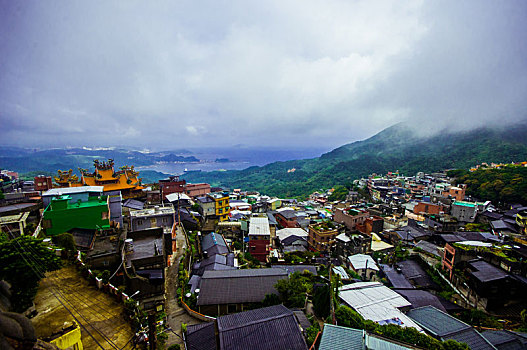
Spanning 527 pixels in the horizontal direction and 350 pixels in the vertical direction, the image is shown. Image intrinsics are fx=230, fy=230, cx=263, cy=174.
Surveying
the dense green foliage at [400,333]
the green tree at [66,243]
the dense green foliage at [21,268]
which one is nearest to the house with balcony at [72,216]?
the green tree at [66,243]

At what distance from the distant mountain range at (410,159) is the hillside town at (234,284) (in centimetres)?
5939

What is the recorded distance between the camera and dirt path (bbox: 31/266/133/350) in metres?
8.75

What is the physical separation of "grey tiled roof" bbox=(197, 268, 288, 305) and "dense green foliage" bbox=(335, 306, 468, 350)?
191 inches

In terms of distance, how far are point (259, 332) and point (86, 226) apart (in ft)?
48.7

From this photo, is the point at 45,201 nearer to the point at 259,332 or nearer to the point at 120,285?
the point at 120,285

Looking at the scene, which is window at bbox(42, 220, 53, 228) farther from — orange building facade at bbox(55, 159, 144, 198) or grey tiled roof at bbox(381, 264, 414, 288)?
grey tiled roof at bbox(381, 264, 414, 288)

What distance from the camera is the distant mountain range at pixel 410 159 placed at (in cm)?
8194

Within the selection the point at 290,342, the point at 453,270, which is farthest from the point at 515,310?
the point at 290,342

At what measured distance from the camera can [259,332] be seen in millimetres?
9344

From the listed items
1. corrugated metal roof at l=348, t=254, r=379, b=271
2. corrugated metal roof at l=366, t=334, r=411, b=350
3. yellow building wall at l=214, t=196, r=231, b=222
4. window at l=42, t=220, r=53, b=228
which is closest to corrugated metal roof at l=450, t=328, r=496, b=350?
corrugated metal roof at l=366, t=334, r=411, b=350

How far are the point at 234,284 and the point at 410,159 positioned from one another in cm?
12084

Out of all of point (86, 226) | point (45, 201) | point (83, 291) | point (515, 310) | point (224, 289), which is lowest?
point (515, 310)

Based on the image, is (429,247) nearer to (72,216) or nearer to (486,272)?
(486,272)

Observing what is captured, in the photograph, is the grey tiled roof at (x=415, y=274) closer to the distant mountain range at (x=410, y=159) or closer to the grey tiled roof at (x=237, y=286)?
the grey tiled roof at (x=237, y=286)
